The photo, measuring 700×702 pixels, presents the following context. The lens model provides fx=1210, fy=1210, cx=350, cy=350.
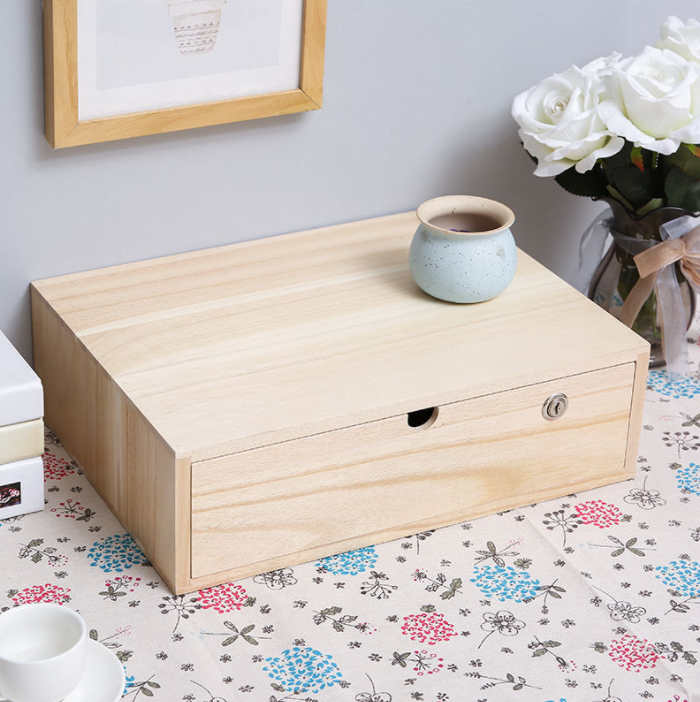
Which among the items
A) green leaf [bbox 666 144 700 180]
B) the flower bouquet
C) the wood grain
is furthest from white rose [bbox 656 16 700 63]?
the wood grain

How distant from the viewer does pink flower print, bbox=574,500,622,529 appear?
3.90ft

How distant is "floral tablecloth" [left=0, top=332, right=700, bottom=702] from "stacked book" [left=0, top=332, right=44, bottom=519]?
0.02 meters

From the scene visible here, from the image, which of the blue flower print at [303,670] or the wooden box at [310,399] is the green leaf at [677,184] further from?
the blue flower print at [303,670]

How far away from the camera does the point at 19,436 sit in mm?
1112

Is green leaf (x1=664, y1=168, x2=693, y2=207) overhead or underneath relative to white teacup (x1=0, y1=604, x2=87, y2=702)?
overhead

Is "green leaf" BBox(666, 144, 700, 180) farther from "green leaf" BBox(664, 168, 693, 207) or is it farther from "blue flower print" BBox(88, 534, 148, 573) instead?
"blue flower print" BBox(88, 534, 148, 573)

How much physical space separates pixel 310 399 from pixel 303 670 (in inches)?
9.4

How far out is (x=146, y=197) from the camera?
4.20ft

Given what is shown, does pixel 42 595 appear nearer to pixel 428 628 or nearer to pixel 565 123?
pixel 428 628

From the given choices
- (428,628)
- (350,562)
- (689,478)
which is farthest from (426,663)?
(689,478)

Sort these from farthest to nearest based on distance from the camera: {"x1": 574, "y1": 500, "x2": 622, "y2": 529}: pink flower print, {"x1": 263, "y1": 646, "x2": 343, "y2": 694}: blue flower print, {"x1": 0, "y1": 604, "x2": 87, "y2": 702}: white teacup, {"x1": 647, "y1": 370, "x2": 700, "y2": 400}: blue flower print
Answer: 1. {"x1": 647, "y1": 370, "x2": 700, "y2": 400}: blue flower print
2. {"x1": 574, "y1": 500, "x2": 622, "y2": 529}: pink flower print
3. {"x1": 263, "y1": 646, "x2": 343, "y2": 694}: blue flower print
4. {"x1": 0, "y1": 604, "x2": 87, "y2": 702}: white teacup

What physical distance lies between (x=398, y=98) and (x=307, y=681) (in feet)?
2.23

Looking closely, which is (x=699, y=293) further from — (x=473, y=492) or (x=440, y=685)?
(x=440, y=685)

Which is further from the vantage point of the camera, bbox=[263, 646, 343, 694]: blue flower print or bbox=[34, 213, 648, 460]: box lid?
bbox=[34, 213, 648, 460]: box lid
